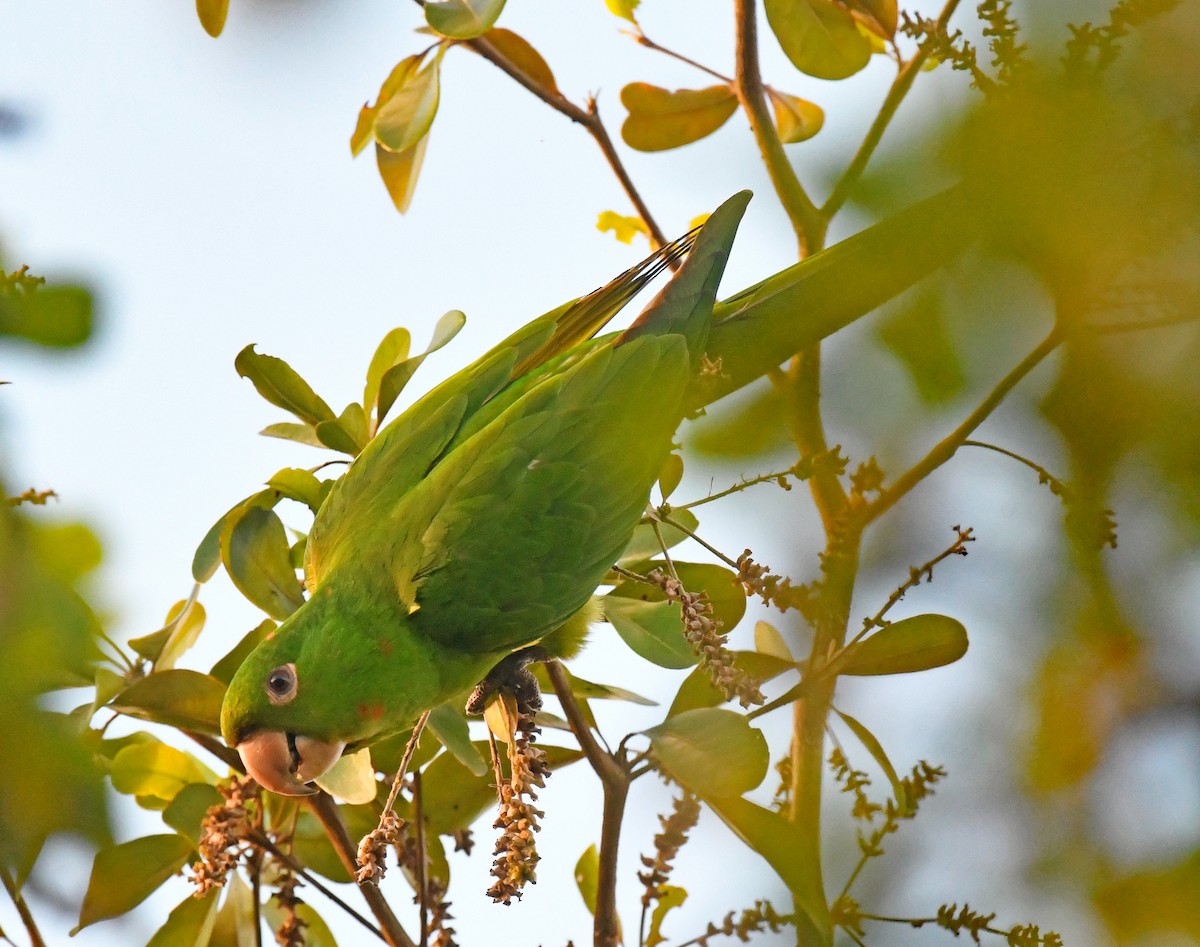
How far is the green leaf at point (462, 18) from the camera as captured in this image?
1.13 m

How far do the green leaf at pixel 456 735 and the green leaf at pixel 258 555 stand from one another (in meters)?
0.25

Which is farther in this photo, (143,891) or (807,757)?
(143,891)

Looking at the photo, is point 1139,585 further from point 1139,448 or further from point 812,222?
point 812,222

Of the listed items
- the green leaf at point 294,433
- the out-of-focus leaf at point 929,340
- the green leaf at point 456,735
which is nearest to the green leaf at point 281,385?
the green leaf at point 294,433

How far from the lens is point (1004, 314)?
0.90 feet

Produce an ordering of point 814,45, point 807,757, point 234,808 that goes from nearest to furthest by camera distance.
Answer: point 807,757
point 234,808
point 814,45

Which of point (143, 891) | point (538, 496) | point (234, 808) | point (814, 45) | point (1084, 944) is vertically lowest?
point (143, 891)

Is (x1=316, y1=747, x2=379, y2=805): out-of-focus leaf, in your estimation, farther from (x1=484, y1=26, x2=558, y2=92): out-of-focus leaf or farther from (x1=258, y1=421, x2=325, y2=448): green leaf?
(x1=484, y1=26, x2=558, y2=92): out-of-focus leaf

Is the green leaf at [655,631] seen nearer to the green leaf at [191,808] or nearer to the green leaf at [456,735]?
the green leaf at [456,735]

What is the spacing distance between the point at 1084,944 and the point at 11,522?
293mm

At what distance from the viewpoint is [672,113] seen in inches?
56.3

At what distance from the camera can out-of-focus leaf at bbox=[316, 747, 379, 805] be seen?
1.18 metres

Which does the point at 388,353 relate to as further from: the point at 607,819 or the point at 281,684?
the point at 607,819

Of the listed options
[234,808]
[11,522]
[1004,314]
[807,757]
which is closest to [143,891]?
[234,808]
